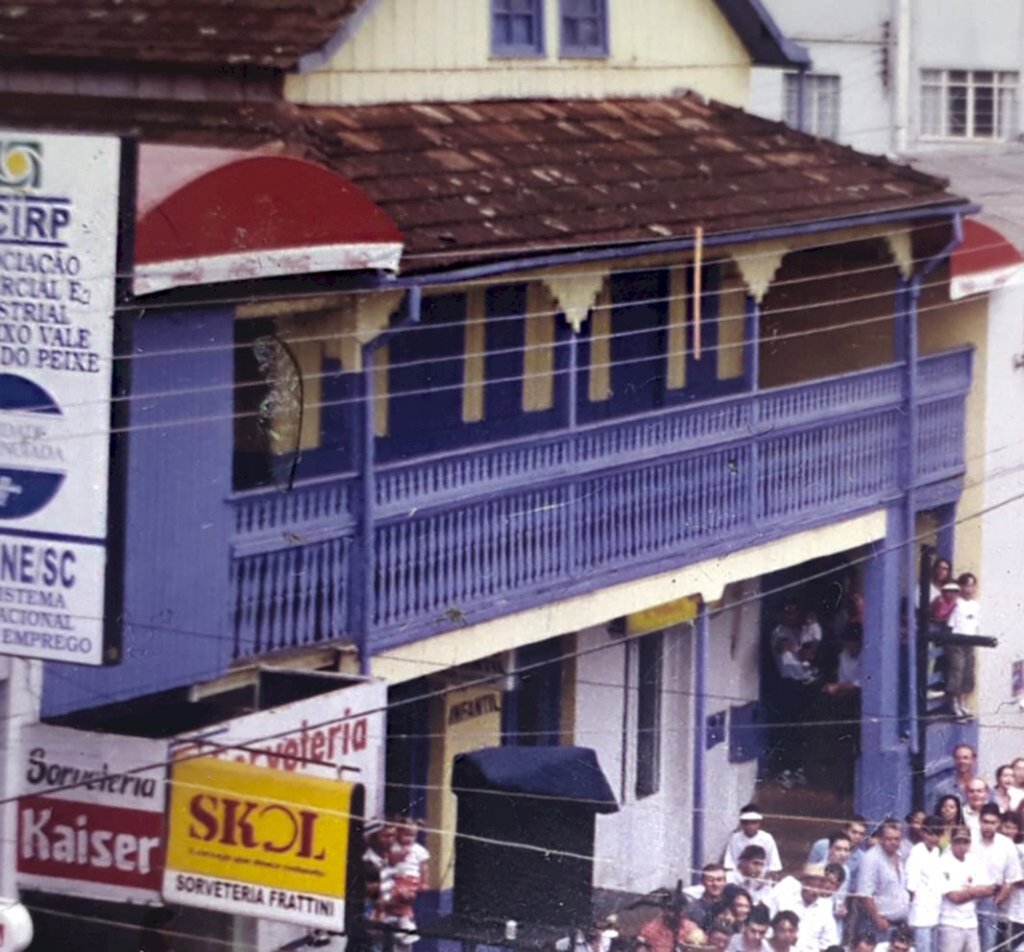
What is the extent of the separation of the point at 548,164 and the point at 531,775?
155 inches

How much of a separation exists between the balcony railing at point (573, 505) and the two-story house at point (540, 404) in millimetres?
28

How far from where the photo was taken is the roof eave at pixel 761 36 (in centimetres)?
2148

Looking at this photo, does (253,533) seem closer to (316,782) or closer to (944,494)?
(316,782)

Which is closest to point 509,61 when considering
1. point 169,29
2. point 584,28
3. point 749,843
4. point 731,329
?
point 584,28

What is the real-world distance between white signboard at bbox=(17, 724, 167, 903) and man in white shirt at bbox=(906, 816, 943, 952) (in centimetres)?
600

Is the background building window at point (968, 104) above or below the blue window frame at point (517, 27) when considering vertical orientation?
above

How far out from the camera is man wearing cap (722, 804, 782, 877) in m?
18.1

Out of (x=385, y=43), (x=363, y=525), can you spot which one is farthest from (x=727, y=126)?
(x=363, y=525)

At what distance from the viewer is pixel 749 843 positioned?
1825cm

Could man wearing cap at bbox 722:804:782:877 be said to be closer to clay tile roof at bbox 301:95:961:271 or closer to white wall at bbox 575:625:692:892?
white wall at bbox 575:625:692:892

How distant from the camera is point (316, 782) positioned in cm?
1401

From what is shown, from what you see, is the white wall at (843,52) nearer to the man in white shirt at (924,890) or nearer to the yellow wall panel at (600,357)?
the yellow wall panel at (600,357)

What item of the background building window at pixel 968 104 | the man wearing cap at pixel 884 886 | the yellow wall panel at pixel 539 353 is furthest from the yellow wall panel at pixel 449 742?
the background building window at pixel 968 104

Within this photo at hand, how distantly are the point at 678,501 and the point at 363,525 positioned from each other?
3841 mm
